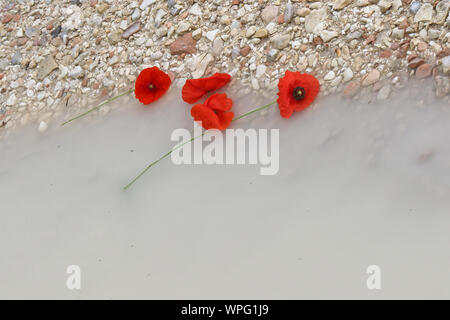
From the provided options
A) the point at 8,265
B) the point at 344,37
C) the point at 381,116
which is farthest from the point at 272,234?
the point at 8,265

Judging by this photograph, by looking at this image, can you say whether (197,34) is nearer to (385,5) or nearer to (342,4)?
(342,4)

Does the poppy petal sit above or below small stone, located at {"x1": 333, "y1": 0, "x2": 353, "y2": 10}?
below

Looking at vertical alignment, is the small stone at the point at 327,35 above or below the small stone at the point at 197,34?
below

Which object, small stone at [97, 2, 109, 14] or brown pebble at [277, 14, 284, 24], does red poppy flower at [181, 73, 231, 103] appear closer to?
brown pebble at [277, 14, 284, 24]

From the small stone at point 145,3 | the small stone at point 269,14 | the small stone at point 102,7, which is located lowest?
the small stone at point 269,14

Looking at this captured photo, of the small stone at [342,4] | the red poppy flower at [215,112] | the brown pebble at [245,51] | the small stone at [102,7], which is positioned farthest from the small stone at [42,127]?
the small stone at [342,4]

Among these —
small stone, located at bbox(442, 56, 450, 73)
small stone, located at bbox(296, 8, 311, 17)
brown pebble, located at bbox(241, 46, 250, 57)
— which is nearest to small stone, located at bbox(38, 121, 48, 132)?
brown pebble, located at bbox(241, 46, 250, 57)

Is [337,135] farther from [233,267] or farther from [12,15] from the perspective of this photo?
[12,15]

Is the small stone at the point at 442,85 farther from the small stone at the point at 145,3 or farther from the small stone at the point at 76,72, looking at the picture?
the small stone at the point at 76,72
